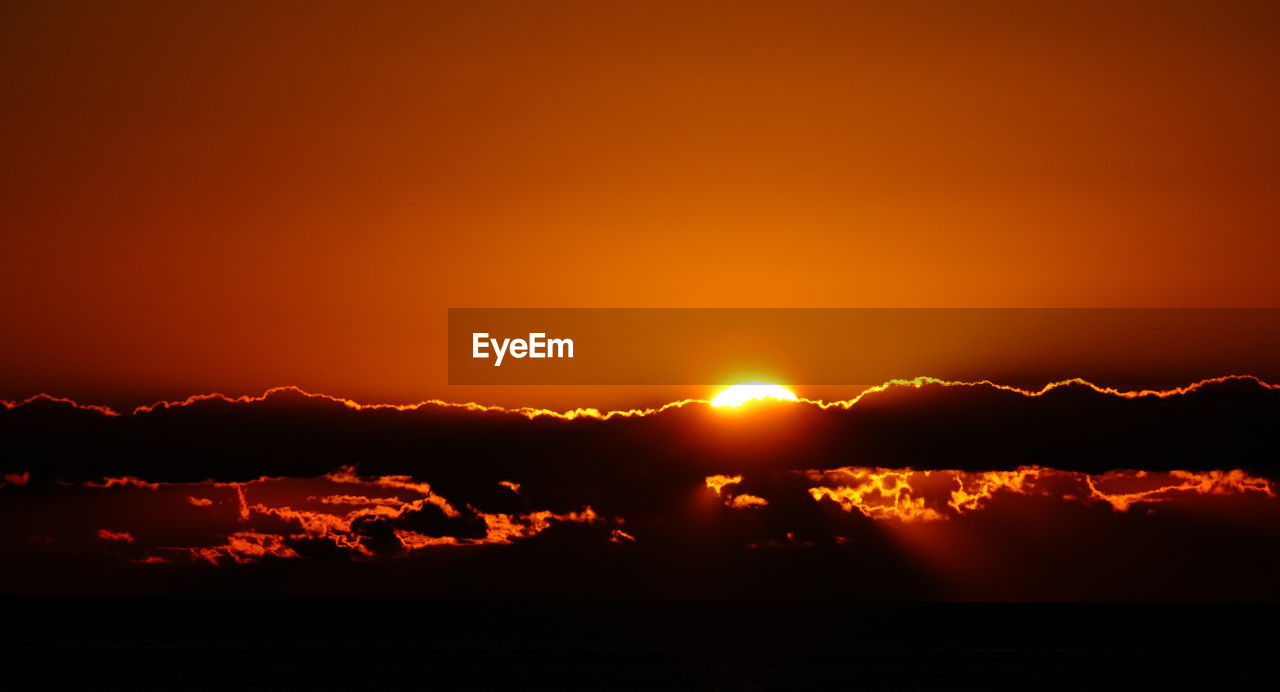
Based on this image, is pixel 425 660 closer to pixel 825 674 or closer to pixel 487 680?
pixel 487 680

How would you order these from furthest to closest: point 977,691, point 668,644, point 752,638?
point 752,638 < point 668,644 < point 977,691

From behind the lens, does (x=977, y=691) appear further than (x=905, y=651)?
No

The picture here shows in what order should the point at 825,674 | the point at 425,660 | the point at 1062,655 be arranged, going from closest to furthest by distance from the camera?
1. the point at 825,674
2. the point at 425,660
3. the point at 1062,655

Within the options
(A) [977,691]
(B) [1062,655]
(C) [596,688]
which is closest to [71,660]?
(C) [596,688]

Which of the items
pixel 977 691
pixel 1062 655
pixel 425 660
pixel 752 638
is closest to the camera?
pixel 977 691

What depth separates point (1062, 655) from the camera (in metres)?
158

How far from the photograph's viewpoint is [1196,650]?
169250mm

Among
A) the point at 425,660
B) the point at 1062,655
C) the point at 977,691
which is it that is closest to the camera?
the point at 977,691

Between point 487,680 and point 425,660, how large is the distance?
99.9 feet

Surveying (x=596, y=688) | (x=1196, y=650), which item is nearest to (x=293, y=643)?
(x=596, y=688)

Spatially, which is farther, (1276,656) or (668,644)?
(668,644)

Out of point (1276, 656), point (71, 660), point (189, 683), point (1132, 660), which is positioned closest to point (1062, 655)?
point (1132, 660)

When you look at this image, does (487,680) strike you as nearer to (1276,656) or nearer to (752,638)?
(752,638)

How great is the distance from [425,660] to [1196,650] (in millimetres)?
102369
